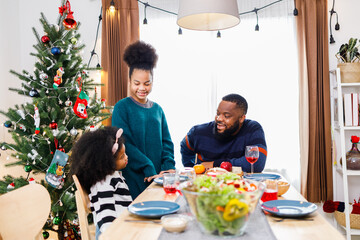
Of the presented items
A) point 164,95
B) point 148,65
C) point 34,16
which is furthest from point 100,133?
point 34,16

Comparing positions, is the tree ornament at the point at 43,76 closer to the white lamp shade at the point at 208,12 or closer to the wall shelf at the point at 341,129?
the white lamp shade at the point at 208,12

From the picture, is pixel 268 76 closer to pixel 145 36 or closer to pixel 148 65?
pixel 145 36

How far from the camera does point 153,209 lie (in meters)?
1.28

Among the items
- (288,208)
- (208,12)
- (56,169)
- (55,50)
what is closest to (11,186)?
(56,169)

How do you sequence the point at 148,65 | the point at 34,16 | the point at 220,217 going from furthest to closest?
1. the point at 34,16
2. the point at 148,65
3. the point at 220,217

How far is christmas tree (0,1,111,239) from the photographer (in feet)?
8.81

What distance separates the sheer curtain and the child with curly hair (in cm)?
201

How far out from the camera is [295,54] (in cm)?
362

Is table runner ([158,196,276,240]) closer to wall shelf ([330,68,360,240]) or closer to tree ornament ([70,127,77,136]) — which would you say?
A: tree ornament ([70,127,77,136])

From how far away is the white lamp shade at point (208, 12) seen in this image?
1700mm

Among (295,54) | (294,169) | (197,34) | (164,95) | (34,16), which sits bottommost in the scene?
(294,169)

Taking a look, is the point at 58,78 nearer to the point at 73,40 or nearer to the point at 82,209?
the point at 73,40

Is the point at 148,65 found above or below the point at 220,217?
above

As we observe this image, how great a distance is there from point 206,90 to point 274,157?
1.03 metres
